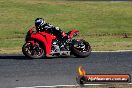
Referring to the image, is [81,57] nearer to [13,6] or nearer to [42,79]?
[42,79]

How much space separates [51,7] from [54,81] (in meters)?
29.1

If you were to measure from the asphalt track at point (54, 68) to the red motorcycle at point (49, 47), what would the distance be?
0.24 m

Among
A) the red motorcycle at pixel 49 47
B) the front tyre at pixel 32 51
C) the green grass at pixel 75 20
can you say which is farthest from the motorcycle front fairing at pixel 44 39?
the green grass at pixel 75 20

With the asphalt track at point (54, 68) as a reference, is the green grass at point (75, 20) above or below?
below

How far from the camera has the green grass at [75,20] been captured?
26.7 m

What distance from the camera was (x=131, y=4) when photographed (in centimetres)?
4816

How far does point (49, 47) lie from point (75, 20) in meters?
18.8

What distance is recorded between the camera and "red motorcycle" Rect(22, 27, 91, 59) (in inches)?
760

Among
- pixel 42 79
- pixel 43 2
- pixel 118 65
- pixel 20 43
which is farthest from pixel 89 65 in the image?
pixel 43 2

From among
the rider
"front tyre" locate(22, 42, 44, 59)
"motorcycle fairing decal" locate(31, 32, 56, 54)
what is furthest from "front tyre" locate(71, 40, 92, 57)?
"front tyre" locate(22, 42, 44, 59)

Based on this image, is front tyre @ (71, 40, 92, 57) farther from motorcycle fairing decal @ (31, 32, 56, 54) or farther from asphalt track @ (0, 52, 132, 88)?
motorcycle fairing decal @ (31, 32, 56, 54)

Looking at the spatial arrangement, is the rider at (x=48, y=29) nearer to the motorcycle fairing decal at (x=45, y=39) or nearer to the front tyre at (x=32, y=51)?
the motorcycle fairing decal at (x=45, y=39)

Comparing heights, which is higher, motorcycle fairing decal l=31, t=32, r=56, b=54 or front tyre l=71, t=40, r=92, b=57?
motorcycle fairing decal l=31, t=32, r=56, b=54

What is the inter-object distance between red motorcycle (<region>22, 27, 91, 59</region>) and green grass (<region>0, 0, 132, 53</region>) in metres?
3.07
